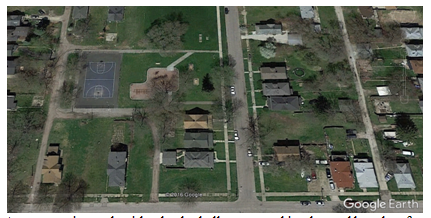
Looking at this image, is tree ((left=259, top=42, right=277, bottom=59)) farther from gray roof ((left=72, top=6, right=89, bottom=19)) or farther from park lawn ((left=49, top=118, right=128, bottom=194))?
gray roof ((left=72, top=6, right=89, bottom=19))

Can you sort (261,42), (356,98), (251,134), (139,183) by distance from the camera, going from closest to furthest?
(139,183), (251,134), (356,98), (261,42)

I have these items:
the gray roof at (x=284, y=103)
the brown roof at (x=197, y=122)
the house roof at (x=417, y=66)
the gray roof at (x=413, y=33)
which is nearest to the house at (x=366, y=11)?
the gray roof at (x=413, y=33)

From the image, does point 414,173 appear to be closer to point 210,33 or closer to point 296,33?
point 296,33

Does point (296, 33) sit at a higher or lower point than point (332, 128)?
higher

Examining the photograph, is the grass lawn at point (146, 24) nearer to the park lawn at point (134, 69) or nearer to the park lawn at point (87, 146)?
the park lawn at point (134, 69)

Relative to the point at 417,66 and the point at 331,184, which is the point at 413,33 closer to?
the point at 417,66

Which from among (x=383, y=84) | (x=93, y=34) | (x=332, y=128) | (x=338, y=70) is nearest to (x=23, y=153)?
(x=93, y=34)

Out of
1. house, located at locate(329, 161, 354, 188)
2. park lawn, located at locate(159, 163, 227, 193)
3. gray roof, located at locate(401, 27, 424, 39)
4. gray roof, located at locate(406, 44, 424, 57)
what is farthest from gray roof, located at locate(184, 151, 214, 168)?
gray roof, located at locate(401, 27, 424, 39)

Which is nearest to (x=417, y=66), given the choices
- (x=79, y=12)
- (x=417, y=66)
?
(x=417, y=66)

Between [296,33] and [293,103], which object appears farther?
[296,33]
